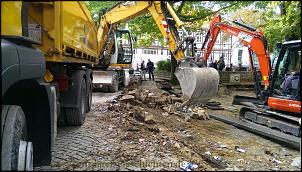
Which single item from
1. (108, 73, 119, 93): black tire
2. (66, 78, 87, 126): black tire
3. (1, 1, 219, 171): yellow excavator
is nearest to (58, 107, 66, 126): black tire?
(66, 78, 87, 126): black tire

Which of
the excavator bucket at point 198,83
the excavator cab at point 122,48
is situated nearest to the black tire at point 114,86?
the excavator cab at point 122,48

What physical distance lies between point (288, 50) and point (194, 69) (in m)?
2.43

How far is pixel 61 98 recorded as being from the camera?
8188 mm

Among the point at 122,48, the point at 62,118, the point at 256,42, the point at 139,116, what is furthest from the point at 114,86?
the point at 62,118

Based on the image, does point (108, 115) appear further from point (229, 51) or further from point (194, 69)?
point (229, 51)

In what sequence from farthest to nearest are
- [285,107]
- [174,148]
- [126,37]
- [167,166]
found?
1. [126,37]
2. [285,107]
3. [174,148]
4. [167,166]

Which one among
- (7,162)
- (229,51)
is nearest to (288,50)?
(7,162)

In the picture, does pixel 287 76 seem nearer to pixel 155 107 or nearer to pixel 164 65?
pixel 155 107

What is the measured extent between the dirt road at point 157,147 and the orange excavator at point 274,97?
62 centimetres

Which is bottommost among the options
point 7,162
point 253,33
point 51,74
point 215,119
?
point 215,119

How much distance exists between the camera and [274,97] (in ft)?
35.5

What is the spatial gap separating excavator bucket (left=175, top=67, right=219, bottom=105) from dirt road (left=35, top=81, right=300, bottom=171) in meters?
0.79

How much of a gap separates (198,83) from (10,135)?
22.6ft

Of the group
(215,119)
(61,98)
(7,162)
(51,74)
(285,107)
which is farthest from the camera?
(215,119)
